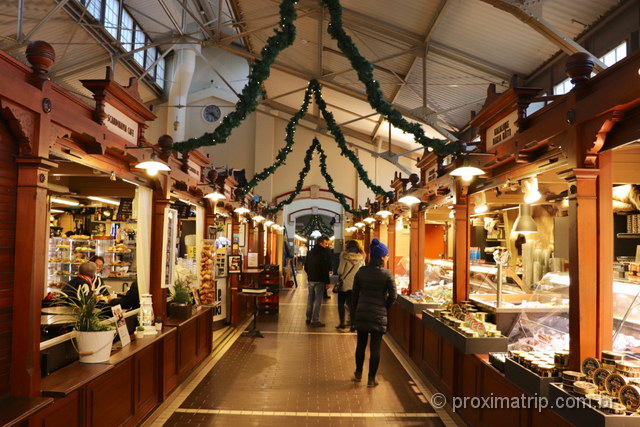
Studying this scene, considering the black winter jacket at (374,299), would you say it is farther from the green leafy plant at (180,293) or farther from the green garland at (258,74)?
the green garland at (258,74)

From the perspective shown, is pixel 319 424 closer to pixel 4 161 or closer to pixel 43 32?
pixel 4 161

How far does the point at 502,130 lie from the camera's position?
464cm

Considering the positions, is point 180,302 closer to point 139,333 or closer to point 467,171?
point 139,333

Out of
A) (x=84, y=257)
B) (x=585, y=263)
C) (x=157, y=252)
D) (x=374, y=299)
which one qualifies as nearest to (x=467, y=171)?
(x=585, y=263)

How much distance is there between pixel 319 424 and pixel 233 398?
Answer: 1207 mm

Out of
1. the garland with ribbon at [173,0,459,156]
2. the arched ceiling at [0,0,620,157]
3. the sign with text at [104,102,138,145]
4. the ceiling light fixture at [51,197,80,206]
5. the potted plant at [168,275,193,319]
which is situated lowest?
the potted plant at [168,275,193,319]

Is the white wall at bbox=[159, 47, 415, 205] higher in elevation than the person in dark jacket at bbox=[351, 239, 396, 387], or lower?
higher

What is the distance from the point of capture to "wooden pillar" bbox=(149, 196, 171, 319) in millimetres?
5672

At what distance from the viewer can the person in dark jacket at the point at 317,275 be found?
1042 cm

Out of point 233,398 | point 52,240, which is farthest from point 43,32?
point 233,398

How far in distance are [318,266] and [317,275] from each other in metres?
0.20

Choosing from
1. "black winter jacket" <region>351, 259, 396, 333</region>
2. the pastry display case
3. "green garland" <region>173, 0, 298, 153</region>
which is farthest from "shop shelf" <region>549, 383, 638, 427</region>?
"green garland" <region>173, 0, 298, 153</region>

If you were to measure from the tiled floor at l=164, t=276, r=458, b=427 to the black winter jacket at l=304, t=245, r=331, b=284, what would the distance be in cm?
210
